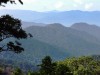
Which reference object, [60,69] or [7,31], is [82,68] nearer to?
[60,69]

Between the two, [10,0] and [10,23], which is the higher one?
[10,0]

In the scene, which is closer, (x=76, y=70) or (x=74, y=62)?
(x=76, y=70)

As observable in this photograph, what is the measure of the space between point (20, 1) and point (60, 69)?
26717 mm

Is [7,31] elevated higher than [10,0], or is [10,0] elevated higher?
[10,0]

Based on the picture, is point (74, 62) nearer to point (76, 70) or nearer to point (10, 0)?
point (76, 70)

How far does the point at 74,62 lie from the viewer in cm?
12481

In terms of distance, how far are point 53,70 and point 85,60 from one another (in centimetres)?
8173

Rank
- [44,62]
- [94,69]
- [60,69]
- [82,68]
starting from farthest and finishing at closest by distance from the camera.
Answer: [94,69], [82,68], [60,69], [44,62]

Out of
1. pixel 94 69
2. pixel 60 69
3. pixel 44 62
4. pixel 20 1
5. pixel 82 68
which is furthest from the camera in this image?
pixel 94 69

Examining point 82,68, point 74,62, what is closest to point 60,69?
point 82,68

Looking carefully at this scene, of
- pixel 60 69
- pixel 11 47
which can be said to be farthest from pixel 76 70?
pixel 11 47

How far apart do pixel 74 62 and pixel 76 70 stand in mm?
8267

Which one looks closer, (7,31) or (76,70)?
(7,31)

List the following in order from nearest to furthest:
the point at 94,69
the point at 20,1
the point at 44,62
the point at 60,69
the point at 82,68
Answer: the point at 20,1 < the point at 44,62 < the point at 60,69 < the point at 82,68 < the point at 94,69
